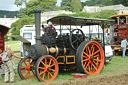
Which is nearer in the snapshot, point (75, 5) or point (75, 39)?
point (75, 39)

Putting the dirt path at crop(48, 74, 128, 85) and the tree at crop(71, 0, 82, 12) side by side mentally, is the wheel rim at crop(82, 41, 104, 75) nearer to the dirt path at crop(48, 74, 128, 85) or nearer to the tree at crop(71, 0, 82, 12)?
the dirt path at crop(48, 74, 128, 85)

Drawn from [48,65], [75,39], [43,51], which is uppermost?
[75,39]

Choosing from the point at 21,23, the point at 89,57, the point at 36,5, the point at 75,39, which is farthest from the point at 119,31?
the point at 36,5

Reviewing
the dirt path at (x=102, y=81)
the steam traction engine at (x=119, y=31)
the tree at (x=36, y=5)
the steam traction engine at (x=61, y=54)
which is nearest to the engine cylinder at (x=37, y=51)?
the steam traction engine at (x=61, y=54)

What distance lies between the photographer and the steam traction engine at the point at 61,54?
7.20m

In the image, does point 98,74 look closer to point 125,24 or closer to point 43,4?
point 125,24

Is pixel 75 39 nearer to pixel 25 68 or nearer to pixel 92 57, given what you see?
pixel 92 57

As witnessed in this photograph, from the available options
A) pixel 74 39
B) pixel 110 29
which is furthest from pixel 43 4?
pixel 74 39

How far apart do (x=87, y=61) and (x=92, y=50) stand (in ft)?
1.65

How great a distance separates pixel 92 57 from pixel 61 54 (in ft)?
3.57

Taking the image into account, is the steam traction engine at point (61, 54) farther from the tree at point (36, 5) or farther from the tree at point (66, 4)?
the tree at point (66, 4)

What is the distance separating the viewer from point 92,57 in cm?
806

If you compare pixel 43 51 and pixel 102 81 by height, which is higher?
pixel 43 51

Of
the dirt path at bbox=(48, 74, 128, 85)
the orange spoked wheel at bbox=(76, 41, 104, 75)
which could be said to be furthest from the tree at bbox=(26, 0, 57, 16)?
the dirt path at bbox=(48, 74, 128, 85)
